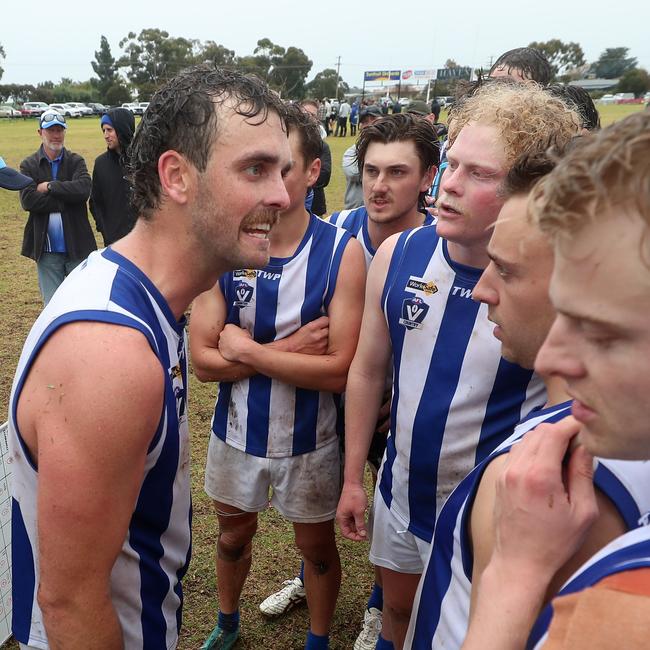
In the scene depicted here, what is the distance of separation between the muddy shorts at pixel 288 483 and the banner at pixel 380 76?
89.9 metres

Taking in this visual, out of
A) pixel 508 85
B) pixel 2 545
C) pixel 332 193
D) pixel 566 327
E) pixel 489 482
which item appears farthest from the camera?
pixel 332 193

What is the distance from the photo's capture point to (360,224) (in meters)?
3.67

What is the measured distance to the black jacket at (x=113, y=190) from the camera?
6473mm

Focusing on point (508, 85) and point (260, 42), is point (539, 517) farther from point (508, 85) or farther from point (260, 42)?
point (260, 42)

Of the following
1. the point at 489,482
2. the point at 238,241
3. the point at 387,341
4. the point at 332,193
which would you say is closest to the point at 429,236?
the point at 387,341

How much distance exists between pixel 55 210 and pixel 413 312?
18.9ft

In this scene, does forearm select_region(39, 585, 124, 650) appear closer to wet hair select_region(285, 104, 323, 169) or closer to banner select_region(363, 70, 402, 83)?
wet hair select_region(285, 104, 323, 169)

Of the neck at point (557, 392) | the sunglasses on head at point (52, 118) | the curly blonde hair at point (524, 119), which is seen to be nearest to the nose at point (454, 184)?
the curly blonde hair at point (524, 119)

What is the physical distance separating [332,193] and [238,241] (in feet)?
44.4

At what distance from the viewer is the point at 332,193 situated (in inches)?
590

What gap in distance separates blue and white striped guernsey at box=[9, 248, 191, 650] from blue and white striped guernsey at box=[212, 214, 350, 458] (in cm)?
80

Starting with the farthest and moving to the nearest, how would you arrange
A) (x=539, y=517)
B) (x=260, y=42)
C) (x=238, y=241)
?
(x=260, y=42) < (x=238, y=241) < (x=539, y=517)

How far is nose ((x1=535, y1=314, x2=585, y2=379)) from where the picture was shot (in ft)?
2.95

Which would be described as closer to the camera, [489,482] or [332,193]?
[489,482]
